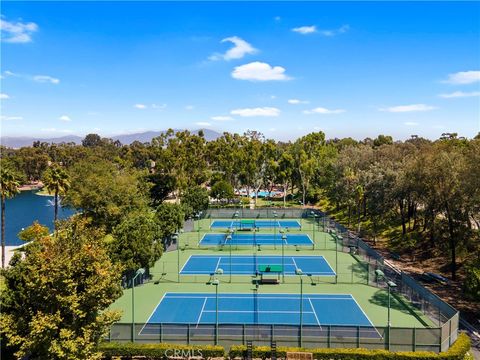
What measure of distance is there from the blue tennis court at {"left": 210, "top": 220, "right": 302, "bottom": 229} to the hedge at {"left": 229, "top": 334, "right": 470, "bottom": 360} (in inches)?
1353

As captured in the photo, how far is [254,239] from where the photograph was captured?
47.7 metres

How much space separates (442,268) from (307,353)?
878 inches

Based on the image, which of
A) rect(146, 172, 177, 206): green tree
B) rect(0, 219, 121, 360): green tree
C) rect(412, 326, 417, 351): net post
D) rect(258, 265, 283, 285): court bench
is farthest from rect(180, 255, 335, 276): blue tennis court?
rect(146, 172, 177, 206): green tree

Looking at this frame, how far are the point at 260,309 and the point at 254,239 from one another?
2119 cm

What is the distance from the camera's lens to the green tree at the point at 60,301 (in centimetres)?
1452

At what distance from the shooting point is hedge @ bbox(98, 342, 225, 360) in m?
19.9

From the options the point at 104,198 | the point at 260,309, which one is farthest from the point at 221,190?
the point at 260,309

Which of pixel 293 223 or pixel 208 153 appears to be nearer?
pixel 293 223

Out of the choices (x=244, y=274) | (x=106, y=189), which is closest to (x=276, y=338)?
(x=244, y=274)

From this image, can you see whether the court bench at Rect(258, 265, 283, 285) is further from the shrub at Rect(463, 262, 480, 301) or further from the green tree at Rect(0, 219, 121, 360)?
the green tree at Rect(0, 219, 121, 360)

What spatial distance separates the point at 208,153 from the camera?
277 feet

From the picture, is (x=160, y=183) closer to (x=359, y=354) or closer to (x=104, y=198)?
(x=104, y=198)

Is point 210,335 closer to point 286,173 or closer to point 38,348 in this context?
point 38,348

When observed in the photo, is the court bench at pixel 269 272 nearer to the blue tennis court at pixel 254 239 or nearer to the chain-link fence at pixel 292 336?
the chain-link fence at pixel 292 336
